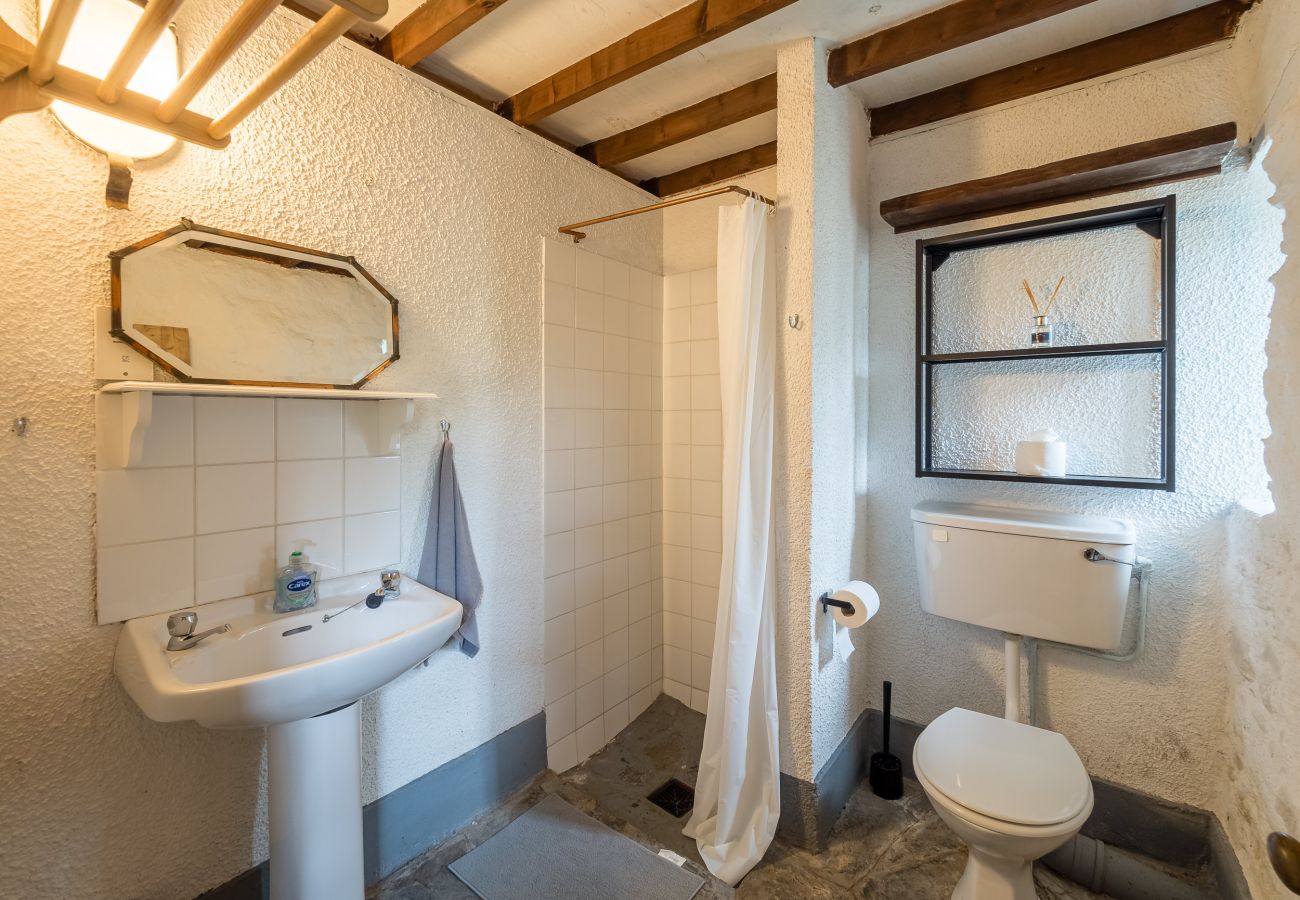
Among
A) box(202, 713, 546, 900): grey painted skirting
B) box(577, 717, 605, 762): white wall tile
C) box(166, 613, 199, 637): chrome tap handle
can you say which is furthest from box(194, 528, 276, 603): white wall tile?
box(577, 717, 605, 762): white wall tile

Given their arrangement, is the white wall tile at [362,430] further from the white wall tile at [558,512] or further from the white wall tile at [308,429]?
the white wall tile at [558,512]

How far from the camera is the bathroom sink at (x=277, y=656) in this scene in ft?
2.99

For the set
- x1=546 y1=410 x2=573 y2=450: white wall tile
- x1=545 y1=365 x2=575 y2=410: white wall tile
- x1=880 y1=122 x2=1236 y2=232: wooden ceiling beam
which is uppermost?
x1=880 y1=122 x2=1236 y2=232: wooden ceiling beam

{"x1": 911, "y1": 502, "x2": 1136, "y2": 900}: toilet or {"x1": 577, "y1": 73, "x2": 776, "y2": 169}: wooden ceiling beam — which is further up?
{"x1": 577, "y1": 73, "x2": 776, "y2": 169}: wooden ceiling beam

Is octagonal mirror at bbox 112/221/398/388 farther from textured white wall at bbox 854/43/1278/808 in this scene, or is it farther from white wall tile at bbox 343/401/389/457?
textured white wall at bbox 854/43/1278/808

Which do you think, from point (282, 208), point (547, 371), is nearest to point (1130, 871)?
point (547, 371)

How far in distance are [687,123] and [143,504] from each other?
6.09 ft

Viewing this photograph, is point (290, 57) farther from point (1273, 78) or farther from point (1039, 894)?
point (1039, 894)

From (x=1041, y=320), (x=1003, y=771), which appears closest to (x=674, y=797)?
(x=1003, y=771)

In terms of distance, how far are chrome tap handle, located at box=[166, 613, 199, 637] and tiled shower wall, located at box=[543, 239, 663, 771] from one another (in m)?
0.99

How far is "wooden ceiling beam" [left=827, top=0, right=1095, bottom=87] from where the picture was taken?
4.34 feet

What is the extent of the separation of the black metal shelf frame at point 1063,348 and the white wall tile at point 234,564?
6.05 feet

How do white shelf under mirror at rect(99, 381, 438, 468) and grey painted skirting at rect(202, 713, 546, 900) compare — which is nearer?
white shelf under mirror at rect(99, 381, 438, 468)

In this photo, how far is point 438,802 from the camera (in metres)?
1.58
